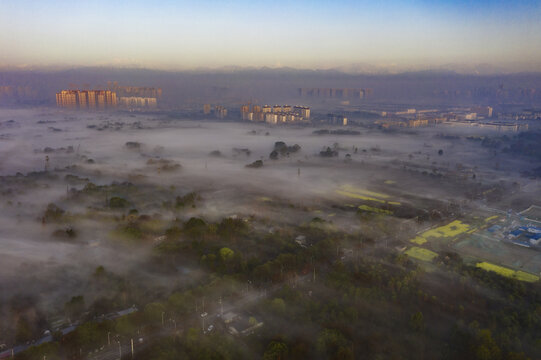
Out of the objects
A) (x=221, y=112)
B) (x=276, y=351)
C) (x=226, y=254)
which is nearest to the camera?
(x=276, y=351)

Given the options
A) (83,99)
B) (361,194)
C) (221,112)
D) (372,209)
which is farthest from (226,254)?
(83,99)

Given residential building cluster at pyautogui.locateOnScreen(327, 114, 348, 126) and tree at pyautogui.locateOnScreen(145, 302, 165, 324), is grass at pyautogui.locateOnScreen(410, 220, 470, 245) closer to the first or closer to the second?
tree at pyautogui.locateOnScreen(145, 302, 165, 324)

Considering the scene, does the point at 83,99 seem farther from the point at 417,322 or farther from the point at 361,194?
the point at 417,322

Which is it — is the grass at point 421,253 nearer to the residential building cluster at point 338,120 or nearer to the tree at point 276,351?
the tree at point 276,351

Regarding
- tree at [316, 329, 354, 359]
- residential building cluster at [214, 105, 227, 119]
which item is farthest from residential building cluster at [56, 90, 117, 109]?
tree at [316, 329, 354, 359]

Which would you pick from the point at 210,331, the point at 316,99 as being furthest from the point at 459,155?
the point at 316,99
